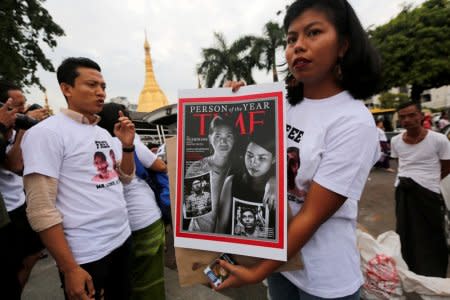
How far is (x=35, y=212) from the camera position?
1.19 m

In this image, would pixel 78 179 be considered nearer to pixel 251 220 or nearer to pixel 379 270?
pixel 251 220

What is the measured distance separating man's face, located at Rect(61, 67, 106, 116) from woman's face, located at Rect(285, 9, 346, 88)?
3.76 feet

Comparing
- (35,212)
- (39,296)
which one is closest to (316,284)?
(35,212)

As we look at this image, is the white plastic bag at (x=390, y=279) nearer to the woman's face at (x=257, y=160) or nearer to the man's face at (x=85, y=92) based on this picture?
the woman's face at (x=257, y=160)

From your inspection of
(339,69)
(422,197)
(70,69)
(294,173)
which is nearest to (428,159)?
(422,197)

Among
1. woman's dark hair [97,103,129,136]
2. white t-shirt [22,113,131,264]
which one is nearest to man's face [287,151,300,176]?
white t-shirt [22,113,131,264]

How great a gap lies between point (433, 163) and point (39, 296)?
3.99 m

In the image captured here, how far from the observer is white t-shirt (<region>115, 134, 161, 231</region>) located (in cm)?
192

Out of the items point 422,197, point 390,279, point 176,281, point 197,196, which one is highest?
point 197,196

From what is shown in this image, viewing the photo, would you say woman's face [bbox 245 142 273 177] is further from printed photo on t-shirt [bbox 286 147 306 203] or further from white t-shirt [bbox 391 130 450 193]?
white t-shirt [bbox 391 130 450 193]

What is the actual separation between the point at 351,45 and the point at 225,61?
16008 mm

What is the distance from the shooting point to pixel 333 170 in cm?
77

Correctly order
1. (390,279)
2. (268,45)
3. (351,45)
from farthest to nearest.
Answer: (268,45) → (390,279) → (351,45)

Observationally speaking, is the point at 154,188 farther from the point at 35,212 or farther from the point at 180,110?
the point at 180,110
